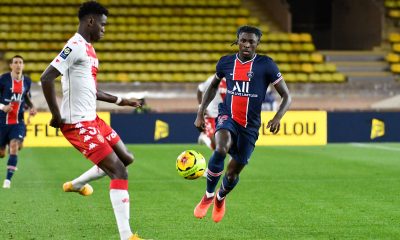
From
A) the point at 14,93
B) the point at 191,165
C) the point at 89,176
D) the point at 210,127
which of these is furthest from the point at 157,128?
the point at 89,176

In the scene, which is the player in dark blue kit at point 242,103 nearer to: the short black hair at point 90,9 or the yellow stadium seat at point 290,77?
the short black hair at point 90,9

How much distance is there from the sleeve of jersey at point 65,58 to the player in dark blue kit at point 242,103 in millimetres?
2133

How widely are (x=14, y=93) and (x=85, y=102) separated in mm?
6116

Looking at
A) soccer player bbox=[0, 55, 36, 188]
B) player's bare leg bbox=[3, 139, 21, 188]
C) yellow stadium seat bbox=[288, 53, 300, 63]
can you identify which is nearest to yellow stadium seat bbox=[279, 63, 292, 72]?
yellow stadium seat bbox=[288, 53, 300, 63]

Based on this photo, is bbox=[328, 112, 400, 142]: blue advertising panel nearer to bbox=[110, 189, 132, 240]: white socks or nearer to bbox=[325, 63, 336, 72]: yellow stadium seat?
bbox=[325, 63, 336, 72]: yellow stadium seat

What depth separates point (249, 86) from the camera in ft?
30.8

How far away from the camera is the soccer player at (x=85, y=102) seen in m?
7.65

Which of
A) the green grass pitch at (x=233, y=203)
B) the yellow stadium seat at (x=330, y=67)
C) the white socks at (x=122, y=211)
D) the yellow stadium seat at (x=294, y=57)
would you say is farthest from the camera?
the yellow stadium seat at (x=294, y=57)

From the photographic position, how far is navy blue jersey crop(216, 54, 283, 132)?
30.7ft

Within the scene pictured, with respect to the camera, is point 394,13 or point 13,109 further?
point 394,13

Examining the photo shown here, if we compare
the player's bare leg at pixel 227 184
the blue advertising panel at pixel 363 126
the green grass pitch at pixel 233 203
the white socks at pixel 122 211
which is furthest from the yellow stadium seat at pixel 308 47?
the white socks at pixel 122 211

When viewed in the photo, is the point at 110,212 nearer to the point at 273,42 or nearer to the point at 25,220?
the point at 25,220

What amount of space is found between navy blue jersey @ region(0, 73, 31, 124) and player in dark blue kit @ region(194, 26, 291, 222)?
16.2 ft

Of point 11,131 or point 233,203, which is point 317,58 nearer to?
point 11,131
